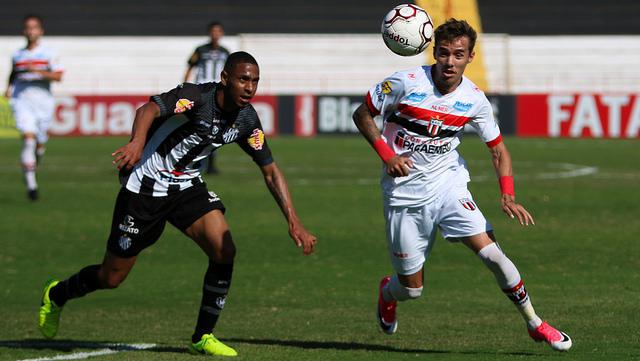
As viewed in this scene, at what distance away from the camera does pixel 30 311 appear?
10.7m

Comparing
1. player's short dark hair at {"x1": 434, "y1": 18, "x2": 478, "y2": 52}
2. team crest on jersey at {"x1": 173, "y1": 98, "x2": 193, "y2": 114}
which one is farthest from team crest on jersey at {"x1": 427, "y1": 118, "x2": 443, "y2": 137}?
team crest on jersey at {"x1": 173, "y1": 98, "x2": 193, "y2": 114}

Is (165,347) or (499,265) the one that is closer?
(499,265)

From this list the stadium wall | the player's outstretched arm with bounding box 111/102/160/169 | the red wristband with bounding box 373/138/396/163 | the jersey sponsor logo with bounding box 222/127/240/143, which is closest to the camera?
the player's outstretched arm with bounding box 111/102/160/169

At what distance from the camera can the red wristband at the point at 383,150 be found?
27.1 feet

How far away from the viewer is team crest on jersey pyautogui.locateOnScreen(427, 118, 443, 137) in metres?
8.52

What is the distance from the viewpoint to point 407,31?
8992 millimetres

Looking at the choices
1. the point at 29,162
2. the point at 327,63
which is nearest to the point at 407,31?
the point at 29,162

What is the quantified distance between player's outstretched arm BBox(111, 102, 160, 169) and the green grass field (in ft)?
5.18

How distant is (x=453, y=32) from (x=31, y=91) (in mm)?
12087

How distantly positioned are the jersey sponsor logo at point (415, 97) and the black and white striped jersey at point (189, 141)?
1.09m

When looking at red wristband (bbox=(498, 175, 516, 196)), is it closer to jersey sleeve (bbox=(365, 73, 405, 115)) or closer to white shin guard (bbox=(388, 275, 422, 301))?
jersey sleeve (bbox=(365, 73, 405, 115))

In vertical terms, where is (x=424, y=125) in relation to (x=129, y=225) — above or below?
above

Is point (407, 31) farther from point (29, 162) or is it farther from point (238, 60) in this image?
point (29, 162)

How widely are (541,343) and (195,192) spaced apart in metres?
2.86
